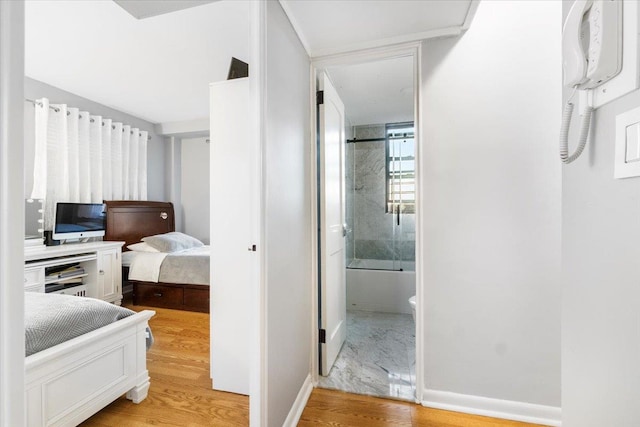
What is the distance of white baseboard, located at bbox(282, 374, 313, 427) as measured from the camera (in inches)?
59.3

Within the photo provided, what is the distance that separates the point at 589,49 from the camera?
607 millimetres

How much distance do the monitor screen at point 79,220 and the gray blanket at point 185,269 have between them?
3.27ft

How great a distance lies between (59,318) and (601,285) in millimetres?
2079

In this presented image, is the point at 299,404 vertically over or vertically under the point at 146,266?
under

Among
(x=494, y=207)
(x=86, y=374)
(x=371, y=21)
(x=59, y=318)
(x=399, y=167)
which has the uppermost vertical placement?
(x=371, y=21)

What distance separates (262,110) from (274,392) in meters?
1.27

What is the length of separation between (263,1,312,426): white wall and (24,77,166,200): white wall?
5.41 feet

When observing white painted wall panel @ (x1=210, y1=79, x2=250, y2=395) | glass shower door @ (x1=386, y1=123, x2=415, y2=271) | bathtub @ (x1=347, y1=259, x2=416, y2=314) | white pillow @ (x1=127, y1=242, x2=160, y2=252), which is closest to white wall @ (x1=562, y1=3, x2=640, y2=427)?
white painted wall panel @ (x1=210, y1=79, x2=250, y2=395)

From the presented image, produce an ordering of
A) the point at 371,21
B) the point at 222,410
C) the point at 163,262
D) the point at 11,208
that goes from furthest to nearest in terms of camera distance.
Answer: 1. the point at 163,262
2. the point at 222,410
3. the point at 371,21
4. the point at 11,208

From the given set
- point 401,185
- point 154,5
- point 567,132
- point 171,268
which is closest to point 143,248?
point 171,268

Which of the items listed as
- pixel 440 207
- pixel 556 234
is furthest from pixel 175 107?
pixel 556 234

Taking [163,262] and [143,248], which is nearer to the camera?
[163,262]

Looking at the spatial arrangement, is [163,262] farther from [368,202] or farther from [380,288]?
[368,202]

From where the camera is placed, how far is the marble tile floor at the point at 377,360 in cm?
191
